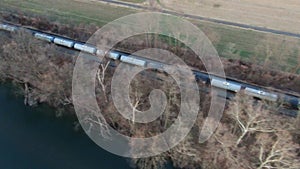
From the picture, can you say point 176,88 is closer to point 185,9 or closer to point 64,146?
point 64,146

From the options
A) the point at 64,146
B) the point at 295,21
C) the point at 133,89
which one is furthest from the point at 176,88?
the point at 295,21

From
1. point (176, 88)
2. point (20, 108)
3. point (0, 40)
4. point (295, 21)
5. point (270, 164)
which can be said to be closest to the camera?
point (270, 164)

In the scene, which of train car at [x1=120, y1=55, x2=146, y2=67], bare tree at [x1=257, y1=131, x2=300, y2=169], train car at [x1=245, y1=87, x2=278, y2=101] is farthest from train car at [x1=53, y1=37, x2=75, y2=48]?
bare tree at [x1=257, y1=131, x2=300, y2=169]

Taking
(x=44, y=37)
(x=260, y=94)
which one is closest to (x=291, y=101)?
(x=260, y=94)

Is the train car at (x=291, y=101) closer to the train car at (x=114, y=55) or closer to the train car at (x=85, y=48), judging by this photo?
the train car at (x=114, y=55)

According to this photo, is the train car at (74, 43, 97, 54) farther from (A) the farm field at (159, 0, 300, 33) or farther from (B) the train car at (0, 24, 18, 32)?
(A) the farm field at (159, 0, 300, 33)

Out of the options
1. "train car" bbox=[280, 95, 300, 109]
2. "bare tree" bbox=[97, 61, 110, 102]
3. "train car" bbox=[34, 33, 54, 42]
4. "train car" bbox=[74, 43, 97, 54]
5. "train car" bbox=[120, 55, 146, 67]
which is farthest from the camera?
"train car" bbox=[34, 33, 54, 42]

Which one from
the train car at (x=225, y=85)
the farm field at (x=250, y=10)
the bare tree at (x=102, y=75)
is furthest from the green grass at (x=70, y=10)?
the train car at (x=225, y=85)
